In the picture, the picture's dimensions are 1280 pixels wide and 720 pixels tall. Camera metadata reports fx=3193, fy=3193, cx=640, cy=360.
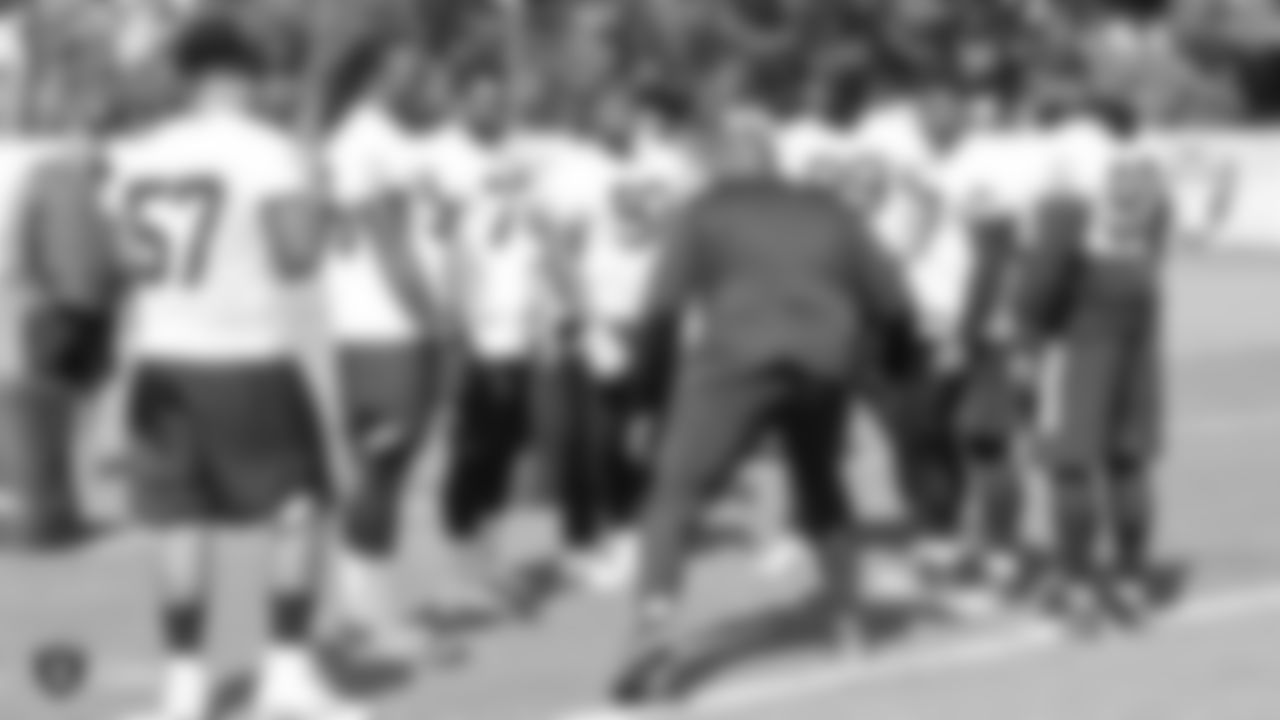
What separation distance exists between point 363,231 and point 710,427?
3.71 feet

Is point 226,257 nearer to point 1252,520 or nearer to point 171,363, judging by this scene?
point 171,363

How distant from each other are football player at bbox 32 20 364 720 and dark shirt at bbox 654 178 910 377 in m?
1.21

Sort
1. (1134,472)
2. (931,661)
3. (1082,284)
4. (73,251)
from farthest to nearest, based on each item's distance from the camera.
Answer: (73,251) < (1134,472) < (1082,284) < (931,661)

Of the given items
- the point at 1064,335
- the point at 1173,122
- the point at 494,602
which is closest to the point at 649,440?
the point at 494,602

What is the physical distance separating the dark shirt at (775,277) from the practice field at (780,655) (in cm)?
97

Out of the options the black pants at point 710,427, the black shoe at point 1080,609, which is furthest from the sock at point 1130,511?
the black pants at point 710,427

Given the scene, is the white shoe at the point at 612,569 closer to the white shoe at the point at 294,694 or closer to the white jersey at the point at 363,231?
the white jersey at the point at 363,231

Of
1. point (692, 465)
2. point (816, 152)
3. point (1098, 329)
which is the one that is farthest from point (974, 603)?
point (692, 465)

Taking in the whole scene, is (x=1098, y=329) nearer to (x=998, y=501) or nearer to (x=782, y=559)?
(x=998, y=501)

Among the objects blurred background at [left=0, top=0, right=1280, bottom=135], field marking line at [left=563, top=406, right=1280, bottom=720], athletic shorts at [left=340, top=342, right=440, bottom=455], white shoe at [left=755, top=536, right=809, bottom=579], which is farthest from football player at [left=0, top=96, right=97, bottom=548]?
blurred background at [left=0, top=0, right=1280, bottom=135]

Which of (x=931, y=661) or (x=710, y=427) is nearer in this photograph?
(x=710, y=427)

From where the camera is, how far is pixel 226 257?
818 centimetres

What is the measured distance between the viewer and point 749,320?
29.6 ft

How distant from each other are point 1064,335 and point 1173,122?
3115cm
